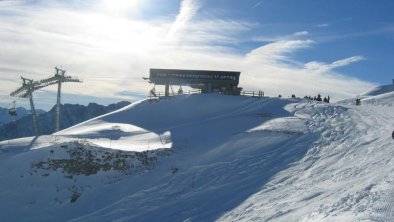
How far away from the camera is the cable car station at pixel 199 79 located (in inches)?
2970

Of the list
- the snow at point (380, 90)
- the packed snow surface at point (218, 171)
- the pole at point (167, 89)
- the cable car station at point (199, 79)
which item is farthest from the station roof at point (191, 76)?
the snow at point (380, 90)

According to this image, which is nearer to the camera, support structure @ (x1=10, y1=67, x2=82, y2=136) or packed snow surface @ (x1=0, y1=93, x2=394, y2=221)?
packed snow surface @ (x1=0, y1=93, x2=394, y2=221)

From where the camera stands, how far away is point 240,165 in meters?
30.8

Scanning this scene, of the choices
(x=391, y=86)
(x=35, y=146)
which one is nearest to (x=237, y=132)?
(x=35, y=146)

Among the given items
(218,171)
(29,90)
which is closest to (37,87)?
(29,90)

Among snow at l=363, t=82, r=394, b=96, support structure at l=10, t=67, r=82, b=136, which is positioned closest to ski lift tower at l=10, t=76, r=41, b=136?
support structure at l=10, t=67, r=82, b=136

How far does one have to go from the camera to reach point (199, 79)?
7644 cm

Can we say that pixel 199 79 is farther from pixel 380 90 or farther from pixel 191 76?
pixel 380 90

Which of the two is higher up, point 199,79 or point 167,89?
point 199,79

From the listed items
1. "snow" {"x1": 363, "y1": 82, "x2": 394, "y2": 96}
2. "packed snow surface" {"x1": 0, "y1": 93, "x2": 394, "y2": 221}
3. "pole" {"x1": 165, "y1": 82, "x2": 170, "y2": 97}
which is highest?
"snow" {"x1": 363, "y1": 82, "x2": 394, "y2": 96}

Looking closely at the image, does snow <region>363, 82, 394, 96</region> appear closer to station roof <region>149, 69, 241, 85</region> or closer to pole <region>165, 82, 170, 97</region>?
station roof <region>149, 69, 241, 85</region>

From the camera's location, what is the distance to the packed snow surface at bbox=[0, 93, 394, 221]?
20125 millimetres

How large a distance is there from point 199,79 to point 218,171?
154 ft

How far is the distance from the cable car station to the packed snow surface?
21.7 meters
